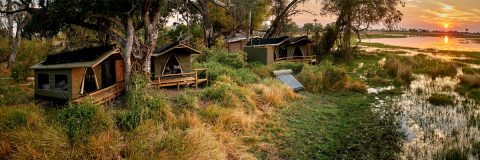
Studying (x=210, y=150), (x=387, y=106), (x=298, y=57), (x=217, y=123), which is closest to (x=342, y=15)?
(x=298, y=57)

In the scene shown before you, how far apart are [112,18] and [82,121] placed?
20.4ft

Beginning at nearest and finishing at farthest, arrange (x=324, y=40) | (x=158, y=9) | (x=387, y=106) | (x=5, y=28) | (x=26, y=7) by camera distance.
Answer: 1. (x=26, y=7)
2. (x=158, y=9)
3. (x=387, y=106)
4. (x=5, y=28)
5. (x=324, y=40)

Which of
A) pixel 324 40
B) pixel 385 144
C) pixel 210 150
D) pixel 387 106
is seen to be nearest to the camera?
pixel 210 150

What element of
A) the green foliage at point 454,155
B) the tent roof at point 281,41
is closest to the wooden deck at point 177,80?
the green foliage at point 454,155

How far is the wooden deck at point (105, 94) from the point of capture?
1262cm

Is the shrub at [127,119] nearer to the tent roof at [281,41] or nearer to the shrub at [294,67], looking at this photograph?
the shrub at [294,67]

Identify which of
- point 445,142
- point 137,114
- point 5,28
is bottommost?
point 445,142

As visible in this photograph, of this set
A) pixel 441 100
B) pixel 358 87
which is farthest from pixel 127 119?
pixel 441 100

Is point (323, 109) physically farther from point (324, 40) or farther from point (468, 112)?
point (324, 40)

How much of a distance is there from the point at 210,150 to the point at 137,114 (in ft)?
11.3

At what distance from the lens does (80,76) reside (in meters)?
13.2

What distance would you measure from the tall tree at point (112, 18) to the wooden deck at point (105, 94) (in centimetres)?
72

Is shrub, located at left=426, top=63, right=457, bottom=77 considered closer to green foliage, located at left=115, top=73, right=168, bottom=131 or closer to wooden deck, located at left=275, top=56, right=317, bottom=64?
wooden deck, located at left=275, top=56, right=317, bottom=64

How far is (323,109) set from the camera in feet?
53.6
